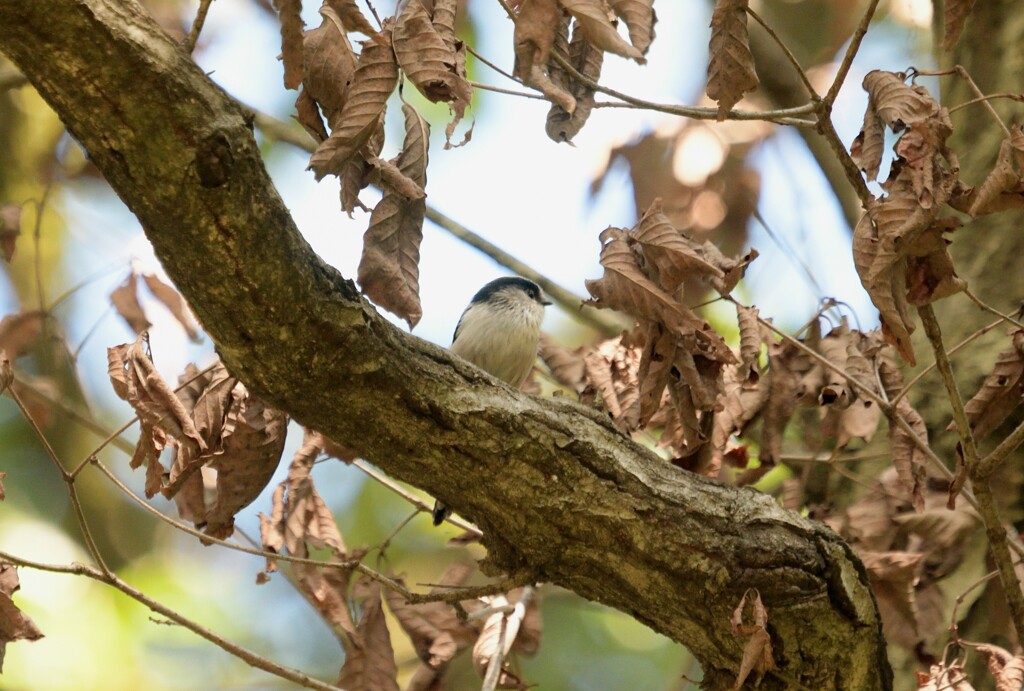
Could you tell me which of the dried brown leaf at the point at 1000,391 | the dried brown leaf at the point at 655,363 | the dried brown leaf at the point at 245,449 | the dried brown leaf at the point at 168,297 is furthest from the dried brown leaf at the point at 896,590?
the dried brown leaf at the point at 168,297

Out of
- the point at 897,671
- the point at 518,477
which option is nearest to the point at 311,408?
the point at 518,477

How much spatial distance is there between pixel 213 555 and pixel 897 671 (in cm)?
469

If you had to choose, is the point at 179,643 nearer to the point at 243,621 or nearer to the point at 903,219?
the point at 243,621

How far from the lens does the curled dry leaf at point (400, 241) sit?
230cm

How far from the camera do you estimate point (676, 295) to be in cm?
253

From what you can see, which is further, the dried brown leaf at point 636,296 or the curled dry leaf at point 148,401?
the curled dry leaf at point 148,401

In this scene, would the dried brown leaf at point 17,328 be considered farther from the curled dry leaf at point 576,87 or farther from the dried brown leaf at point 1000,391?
the dried brown leaf at point 1000,391

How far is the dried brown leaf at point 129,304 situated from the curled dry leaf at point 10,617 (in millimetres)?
1322

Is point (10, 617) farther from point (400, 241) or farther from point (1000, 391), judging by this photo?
point (1000, 391)

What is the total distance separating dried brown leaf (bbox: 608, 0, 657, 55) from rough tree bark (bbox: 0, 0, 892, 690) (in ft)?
2.74

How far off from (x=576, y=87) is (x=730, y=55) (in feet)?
1.36

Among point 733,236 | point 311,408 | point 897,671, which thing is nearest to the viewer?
point 311,408

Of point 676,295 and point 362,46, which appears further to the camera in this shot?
point 676,295

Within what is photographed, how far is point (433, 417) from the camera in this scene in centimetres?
254
